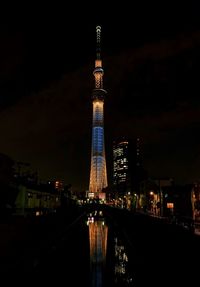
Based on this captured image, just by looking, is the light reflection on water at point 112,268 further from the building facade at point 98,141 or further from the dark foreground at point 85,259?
the building facade at point 98,141

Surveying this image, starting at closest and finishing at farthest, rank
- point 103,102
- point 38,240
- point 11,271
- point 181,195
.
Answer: point 11,271, point 38,240, point 181,195, point 103,102

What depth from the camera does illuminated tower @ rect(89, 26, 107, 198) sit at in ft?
488

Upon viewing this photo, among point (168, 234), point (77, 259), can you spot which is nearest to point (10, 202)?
point (77, 259)

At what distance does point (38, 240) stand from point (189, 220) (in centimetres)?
835

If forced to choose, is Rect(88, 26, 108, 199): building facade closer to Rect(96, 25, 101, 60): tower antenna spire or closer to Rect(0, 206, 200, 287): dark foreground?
Rect(96, 25, 101, 60): tower antenna spire

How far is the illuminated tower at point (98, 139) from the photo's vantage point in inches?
5851

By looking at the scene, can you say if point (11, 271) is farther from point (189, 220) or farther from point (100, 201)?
point (100, 201)

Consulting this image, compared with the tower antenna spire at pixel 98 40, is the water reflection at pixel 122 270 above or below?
below

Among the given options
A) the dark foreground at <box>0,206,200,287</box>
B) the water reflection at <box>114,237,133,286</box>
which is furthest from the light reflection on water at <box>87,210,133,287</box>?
the dark foreground at <box>0,206,200,287</box>

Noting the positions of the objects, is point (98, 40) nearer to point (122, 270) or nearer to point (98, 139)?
point (98, 139)

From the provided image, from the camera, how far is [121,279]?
35.3ft

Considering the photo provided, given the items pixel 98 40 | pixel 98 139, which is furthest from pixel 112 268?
pixel 98 40

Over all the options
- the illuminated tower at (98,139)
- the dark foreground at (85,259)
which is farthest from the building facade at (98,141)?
the dark foreground at (85,259)

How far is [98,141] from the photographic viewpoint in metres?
149
